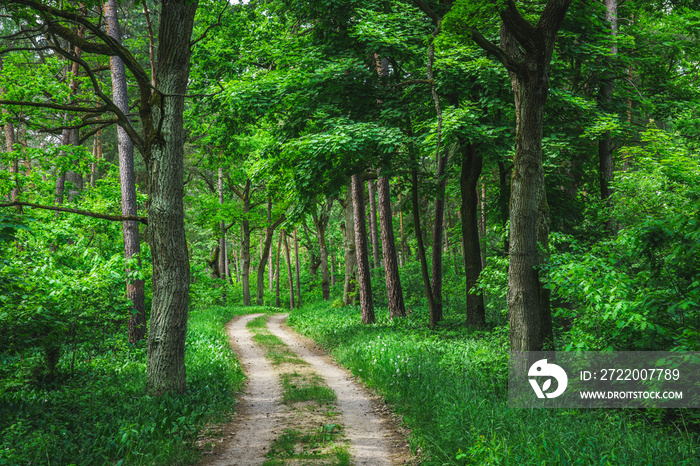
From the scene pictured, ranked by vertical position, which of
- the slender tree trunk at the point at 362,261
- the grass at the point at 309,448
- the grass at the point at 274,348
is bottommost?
the grass at the point at 274,348

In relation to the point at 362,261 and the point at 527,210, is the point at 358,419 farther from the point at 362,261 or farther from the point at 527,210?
the point at 362,261

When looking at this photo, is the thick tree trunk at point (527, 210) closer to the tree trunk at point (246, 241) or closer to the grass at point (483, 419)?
the grass at point (483, 419)

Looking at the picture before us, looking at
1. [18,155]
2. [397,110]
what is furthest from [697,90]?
[18,155]

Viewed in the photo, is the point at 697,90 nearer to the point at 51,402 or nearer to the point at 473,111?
the point at 473,111

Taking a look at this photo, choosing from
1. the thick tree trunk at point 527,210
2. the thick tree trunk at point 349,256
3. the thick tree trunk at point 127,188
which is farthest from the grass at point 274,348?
the thick tree trunk at point 527,210

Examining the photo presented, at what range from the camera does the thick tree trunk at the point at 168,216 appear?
6.70 m

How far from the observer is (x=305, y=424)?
6.64 meters

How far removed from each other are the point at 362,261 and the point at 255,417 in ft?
28.5

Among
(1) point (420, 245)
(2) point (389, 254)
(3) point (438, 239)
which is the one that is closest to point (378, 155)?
(1) point (420, 245)

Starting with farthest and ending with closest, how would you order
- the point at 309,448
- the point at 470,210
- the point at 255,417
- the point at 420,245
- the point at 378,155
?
1. the point at 420,245
2. the point at 470,210
3. the point at 378,155
4. the point at 255,417
5. the point at 309,448

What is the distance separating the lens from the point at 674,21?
34.1 ft

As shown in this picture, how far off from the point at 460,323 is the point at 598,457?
953cm

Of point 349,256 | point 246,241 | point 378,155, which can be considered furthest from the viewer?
point 246,241

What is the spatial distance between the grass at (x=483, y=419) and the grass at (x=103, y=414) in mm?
3103
